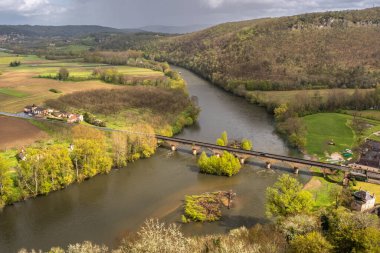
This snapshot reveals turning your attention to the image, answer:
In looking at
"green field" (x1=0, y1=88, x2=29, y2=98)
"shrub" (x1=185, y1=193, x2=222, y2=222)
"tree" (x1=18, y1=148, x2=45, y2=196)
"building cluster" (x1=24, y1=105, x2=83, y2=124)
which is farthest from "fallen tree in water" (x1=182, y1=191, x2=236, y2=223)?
"green field" (x1=0, y1=88, x2=29, y2=98)

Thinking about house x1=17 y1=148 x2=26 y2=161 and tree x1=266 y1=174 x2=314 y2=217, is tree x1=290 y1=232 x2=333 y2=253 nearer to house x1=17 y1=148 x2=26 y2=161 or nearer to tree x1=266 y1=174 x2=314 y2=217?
tree x1=266 y1=174 x2=314 y2=217

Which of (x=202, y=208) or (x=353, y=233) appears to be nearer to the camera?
(x=353, y=233)

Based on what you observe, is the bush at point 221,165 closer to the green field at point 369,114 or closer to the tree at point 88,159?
the tree at point 88,159

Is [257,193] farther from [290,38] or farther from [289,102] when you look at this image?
[290,38]

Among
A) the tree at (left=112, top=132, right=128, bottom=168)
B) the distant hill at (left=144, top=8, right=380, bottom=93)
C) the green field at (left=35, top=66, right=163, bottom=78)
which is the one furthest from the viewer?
the green field at (left=35, top=66, right=163, bottom=78)

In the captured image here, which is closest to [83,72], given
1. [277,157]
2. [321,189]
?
[277,157]

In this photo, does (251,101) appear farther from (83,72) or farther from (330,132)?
(83,72)
